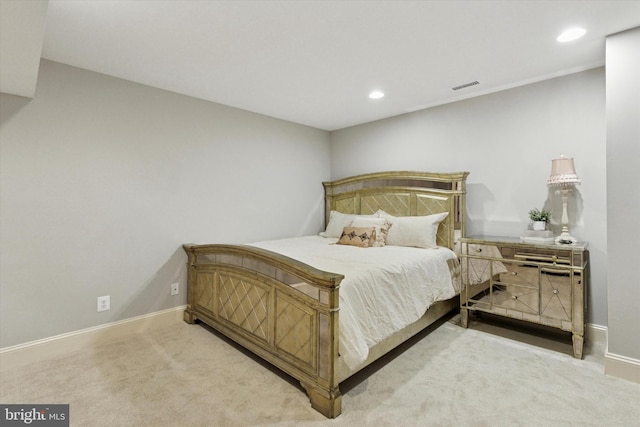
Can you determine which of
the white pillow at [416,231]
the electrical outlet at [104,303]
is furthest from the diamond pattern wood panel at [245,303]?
the white pillow at [416,231]

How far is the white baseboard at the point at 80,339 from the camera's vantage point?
2379 mm

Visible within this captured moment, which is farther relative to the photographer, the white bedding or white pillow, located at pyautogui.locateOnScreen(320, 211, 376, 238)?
white pillow, located at pyautogui.locateOnScreen(320, 211, 376, 238)

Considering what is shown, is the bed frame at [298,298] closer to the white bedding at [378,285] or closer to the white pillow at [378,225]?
the white bedding at [378,285]

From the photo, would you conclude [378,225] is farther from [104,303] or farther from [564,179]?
[104,303]

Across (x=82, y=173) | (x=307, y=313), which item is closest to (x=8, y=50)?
(x=82, y=173)

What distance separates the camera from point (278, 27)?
2102 mm

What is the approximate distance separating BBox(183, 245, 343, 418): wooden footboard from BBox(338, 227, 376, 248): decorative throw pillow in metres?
1.36

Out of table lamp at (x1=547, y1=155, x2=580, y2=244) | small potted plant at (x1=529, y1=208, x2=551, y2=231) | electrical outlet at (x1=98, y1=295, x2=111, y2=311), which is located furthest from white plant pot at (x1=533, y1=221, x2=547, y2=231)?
electrical outlet at (x1=98, y1=295, x2=111, y2=311)

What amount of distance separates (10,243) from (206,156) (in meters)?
1.77

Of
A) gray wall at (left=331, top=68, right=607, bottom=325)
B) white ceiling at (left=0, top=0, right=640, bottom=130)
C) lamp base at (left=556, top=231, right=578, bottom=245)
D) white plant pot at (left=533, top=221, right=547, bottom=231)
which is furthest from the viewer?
white plant pot at (left=533, top=221, right=547, bottom=231)

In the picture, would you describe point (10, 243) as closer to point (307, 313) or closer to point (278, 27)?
point (307, 313)

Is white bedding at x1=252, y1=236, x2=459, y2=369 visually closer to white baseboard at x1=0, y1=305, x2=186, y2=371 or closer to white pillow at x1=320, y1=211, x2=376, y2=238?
white pillow at x1=320, y1=211, x2=376, y2=238
